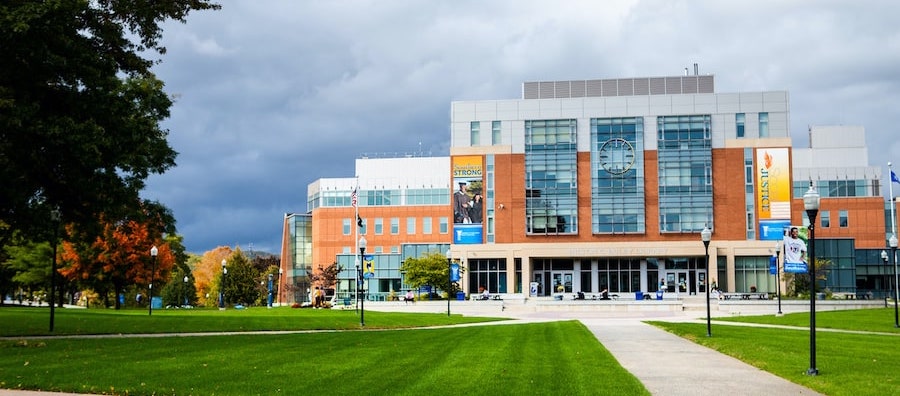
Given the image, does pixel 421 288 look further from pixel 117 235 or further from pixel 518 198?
pixel 117 235

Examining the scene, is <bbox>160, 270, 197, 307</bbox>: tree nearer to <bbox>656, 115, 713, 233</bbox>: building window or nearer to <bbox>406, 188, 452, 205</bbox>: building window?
<bbox>406, 188, 452, 205</bbox>: building window

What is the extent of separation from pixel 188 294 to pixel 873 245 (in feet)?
277

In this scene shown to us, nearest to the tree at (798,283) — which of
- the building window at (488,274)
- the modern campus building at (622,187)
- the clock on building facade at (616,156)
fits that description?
the modern campus building at (622,187)

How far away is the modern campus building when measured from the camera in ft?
278

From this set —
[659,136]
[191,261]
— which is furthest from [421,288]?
[191,261]

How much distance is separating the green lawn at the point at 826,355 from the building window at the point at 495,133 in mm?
53706

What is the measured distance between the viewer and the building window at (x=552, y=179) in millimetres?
87188

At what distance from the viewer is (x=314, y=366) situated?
1814cm

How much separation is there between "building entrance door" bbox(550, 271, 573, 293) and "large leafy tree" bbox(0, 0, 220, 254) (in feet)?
208

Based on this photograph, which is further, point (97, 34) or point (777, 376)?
point (97, 34)

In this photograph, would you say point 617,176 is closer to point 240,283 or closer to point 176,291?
point 240,283

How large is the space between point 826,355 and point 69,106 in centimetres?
2214

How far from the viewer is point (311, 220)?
116500 millimetres

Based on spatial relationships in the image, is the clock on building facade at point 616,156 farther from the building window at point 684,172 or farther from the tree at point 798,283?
the tree at point 798,283
